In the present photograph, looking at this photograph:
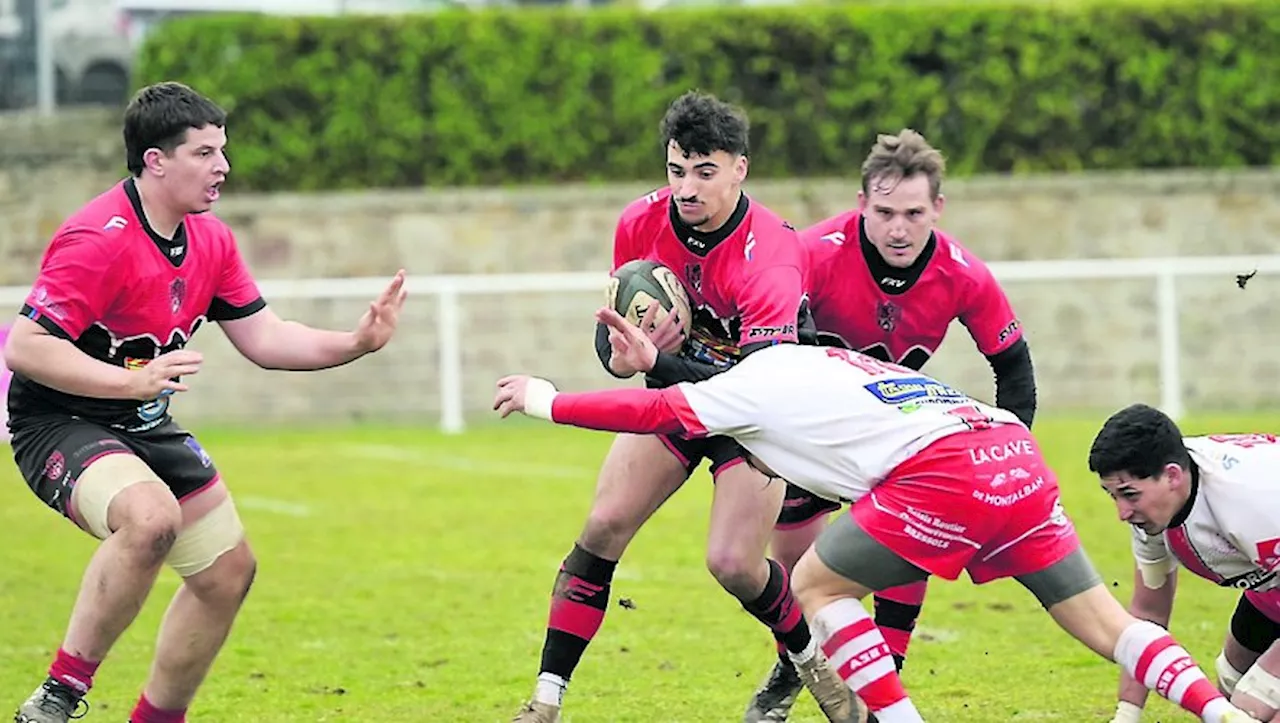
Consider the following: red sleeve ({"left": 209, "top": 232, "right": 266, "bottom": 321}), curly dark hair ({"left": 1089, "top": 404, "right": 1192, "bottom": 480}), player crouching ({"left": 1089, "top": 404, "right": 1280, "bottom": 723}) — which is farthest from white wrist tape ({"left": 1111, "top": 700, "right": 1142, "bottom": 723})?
red sleeve ({"left": 209, "top": 232, "right": 266, "bottom": 321})

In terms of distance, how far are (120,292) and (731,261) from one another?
1906 mm

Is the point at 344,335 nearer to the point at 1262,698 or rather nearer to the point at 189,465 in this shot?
the point at 189,465

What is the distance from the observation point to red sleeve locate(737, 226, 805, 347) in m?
5.99

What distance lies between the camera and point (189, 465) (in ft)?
20.6

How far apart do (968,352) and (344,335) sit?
1147 centimetres

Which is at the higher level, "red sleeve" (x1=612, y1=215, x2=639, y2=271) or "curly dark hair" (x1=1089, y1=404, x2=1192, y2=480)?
"red sleeve" (x1=612, y1=215, x2=639, y2=271)

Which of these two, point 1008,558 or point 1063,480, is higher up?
point 1008,558

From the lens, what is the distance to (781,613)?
21.0 feet

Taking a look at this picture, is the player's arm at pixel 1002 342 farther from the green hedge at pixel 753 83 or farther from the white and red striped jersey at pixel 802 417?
the green hedge at pixel 753 83

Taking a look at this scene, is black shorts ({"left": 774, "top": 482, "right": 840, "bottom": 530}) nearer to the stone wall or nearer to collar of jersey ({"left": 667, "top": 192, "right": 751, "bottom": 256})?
collar of jersey ({"left": 667, "top": 192, "right": 751, "bottom": 256})

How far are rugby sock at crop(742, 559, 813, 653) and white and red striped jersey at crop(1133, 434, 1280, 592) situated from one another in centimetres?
123

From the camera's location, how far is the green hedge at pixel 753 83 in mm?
18500

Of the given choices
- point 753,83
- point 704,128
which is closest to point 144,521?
point 704,128

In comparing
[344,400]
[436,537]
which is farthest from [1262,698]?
[344,400]
